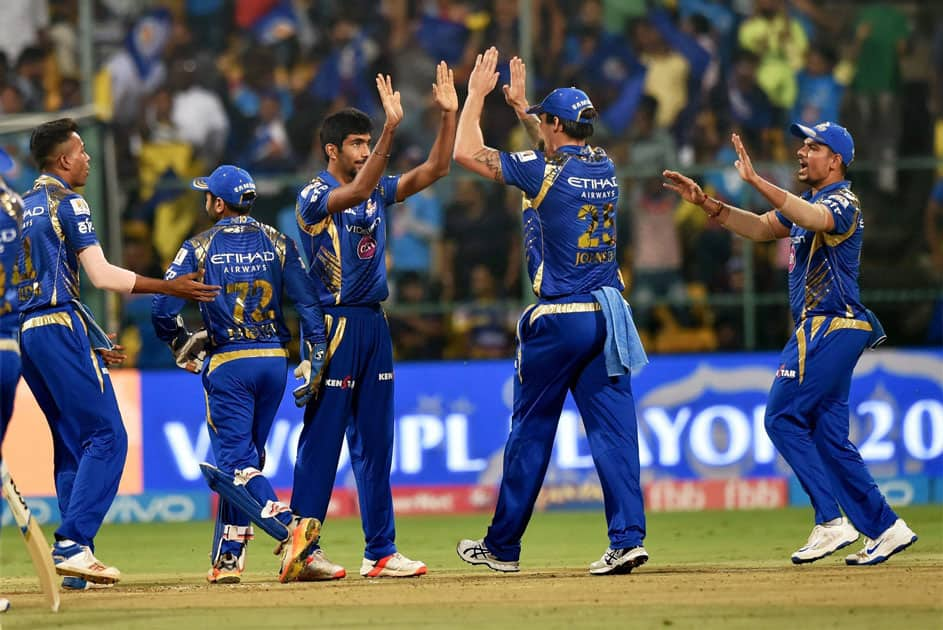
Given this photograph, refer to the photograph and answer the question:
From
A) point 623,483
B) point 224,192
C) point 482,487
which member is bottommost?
point 482,487

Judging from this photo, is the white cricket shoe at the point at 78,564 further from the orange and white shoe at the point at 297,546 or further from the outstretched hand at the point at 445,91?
the outstretched hand at the point at 445,91

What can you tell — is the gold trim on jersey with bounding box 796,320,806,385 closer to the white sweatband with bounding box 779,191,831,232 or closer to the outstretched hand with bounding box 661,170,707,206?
the white sweatband with bounding box 779,191,831,232

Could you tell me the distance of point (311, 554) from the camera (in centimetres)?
901

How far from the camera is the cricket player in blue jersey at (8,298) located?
7781 millimetres

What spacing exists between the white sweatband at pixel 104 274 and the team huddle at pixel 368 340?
14 millimetres

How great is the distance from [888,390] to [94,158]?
8122mm

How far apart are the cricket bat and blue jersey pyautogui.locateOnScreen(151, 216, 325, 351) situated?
1.81 metres

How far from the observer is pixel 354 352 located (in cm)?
921

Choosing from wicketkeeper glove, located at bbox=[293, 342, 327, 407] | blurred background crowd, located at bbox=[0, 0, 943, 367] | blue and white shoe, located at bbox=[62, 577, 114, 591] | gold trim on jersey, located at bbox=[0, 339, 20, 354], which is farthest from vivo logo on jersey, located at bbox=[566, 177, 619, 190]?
blurred background crowd, located at bbox=[0, 0, 943, 367]

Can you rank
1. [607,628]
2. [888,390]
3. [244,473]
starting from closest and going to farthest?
[607,628], [244,473], [888,390]

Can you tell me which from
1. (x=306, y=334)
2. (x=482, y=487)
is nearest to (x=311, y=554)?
(x=306, y=334)

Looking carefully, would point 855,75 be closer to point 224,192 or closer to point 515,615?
point 224,192

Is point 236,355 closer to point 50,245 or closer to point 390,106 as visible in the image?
point 50,245

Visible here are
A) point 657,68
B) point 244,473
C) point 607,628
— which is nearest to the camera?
point 607,628
